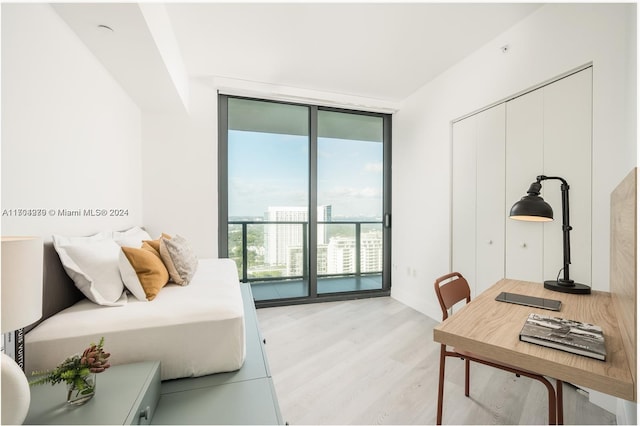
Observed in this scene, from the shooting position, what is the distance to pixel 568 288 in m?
1.70

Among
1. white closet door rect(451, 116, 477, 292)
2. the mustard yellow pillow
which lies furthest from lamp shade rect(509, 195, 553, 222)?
the mustard yellow pillow

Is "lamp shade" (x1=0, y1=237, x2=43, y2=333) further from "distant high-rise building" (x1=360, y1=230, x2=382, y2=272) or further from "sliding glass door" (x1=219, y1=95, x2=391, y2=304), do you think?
"distant high-rise building" (x1=360, y1=230, x2=382, y2=272)

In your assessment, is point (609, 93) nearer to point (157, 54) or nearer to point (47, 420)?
point (157, 54)

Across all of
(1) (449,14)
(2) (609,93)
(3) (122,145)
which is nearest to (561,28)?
(2) (609,93)

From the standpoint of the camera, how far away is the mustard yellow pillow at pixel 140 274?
1.61m

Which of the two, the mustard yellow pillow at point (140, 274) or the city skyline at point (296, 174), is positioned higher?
the city skyline at point (296, 174)

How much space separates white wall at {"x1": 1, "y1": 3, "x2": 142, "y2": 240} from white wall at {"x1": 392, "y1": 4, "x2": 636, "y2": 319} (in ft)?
9.74

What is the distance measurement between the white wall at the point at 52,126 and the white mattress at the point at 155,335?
478 millimetres

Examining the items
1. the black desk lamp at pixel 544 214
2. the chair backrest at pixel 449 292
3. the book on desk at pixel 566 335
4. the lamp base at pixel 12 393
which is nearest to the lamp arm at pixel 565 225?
the black desk lamp at pixel 544 214

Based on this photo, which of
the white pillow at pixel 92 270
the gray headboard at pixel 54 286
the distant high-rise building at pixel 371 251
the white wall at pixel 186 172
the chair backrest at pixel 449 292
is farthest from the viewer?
the distant high-rise building at pixel 371 251

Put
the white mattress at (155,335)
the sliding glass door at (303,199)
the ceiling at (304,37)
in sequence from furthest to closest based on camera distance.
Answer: the sliding glass door at (303,199) < the ceiling at (304,37) < the white mattress at (155,335)

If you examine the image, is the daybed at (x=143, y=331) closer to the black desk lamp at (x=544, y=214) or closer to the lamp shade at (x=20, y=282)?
the lamp shade at (x=20, y=282)

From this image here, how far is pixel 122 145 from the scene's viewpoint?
2.56 metres

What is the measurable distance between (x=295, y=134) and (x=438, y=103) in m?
1.75
